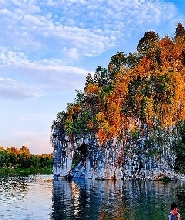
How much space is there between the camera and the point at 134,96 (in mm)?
93188

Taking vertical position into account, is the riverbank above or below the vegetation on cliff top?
below

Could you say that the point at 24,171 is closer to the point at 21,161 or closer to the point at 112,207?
the point at 21,161

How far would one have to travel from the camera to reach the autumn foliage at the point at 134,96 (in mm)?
91500

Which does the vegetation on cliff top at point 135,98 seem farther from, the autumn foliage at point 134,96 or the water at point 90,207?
the water at point 90,207

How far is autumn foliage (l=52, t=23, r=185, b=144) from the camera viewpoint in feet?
300

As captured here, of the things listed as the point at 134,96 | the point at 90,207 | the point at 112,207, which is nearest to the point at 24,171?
the point at 134,96

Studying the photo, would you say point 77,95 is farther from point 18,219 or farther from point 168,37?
point 18,219

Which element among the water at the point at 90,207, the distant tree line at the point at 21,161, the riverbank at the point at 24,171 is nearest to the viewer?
the water at the point at 90,207

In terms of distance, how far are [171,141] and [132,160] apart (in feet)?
30.7

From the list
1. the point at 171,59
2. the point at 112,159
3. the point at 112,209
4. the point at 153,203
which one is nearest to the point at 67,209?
the point at 112,209

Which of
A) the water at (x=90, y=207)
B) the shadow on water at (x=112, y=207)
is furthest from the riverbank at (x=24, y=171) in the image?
the shadow on water at (x=112, y=207)

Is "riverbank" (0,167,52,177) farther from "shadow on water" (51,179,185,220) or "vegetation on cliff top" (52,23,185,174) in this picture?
"shadow on water" (51,179,185,220)

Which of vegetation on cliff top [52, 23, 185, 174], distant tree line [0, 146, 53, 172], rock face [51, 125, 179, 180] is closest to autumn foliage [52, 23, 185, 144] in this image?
vegetation on cliff top [52, 23, 185, 174]

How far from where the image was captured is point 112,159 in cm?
9106
